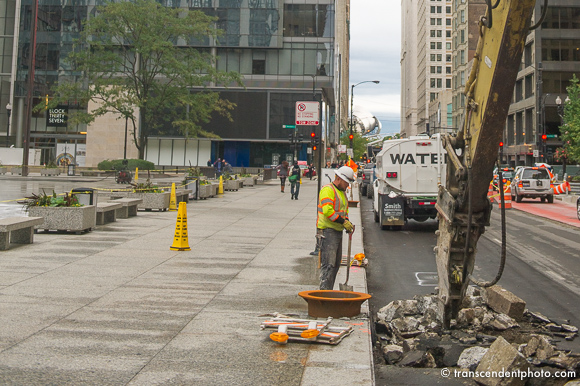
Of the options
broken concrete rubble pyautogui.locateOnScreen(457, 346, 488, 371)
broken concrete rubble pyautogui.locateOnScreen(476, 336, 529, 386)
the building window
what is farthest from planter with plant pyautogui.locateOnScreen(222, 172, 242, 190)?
the building window

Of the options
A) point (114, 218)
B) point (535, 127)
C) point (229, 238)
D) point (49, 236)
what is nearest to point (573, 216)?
point (229, 238)

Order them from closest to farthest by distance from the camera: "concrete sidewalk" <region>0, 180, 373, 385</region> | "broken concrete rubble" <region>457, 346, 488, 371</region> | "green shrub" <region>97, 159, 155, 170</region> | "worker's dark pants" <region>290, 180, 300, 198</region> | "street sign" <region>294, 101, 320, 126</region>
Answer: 1. "concrete sidewalk" <region>0, 180, 373, 385</region>
2. "broken concrete rubble" <region>457, 346, 488, 371</region>
3. "street sign" <region>294, 101, 320, 126</region>
4. "worker's dark pants" <region>290, 180, 300, 198</region>
5. "green shrub" <region>97, 159, 155, 170</region>

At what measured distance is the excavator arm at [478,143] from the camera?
19.3ft

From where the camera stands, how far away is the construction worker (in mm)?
8523

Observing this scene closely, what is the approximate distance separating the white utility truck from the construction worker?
11.1 meters

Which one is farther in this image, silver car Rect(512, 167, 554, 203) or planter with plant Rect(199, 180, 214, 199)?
silver car Rect(512, 167, 554, 203)

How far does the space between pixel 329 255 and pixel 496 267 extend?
5.70 meters

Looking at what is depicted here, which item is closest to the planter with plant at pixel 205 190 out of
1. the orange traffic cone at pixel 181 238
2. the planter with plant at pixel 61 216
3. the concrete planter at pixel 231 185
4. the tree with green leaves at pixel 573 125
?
the concrete planter at pixel 231 185

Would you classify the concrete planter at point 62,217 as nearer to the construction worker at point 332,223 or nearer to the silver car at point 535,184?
the construction worker at point 332,223

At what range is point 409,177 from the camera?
1977cm

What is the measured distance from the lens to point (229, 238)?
1551 cm

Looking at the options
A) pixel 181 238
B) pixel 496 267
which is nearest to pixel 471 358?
pixel 496 267

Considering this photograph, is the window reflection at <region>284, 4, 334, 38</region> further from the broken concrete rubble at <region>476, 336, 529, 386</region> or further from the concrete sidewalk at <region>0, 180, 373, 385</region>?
the broken concrete rubble at <region>476, 336, 529, 386</region>

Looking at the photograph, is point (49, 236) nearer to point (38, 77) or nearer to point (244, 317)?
point (244, 317)
